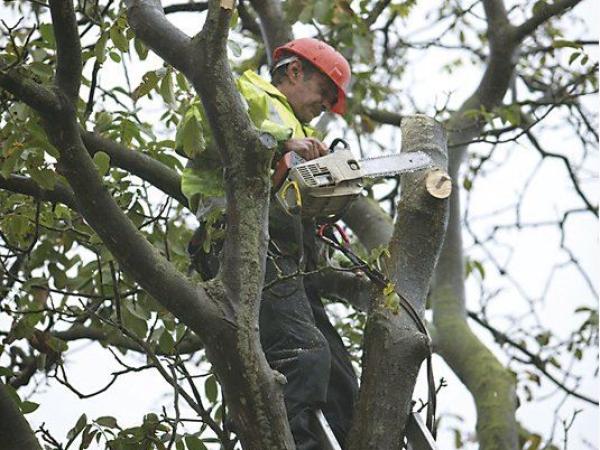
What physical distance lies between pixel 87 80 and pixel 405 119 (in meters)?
1.24

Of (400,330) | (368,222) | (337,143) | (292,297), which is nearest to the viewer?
(400,330)

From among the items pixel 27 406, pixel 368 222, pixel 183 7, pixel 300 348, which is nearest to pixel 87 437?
pixel 27 406

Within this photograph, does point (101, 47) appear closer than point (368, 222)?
Yes

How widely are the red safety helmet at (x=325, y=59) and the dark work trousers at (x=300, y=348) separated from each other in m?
0.76

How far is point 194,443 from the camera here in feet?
11.4

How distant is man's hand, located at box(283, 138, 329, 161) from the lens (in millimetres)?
3586

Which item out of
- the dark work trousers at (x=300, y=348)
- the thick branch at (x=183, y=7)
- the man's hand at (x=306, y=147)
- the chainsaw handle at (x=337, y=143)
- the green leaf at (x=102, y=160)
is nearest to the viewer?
the dark work trousers at (x=300, y=348)

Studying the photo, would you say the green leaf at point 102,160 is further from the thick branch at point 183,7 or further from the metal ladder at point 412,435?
the thick branch at point 183,7

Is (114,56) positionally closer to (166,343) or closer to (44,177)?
(44,177)

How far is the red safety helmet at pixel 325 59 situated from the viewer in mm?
4297

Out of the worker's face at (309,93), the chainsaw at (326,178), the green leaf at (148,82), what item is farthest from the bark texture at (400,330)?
the green leaf at (148,82)

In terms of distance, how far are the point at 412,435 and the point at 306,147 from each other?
970 millimetres

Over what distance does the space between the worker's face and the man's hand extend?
0.55 metres

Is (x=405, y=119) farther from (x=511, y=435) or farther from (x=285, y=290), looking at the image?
(x=511, y=435)
